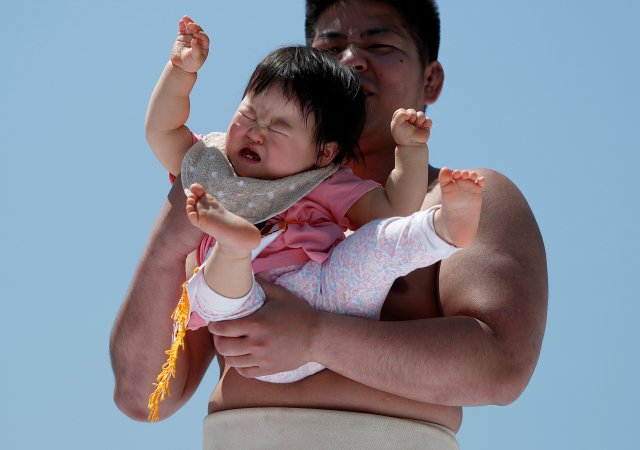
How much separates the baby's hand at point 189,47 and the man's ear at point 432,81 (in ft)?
4.21

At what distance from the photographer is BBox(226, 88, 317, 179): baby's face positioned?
2533 mm

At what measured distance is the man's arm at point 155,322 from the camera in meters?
2.67

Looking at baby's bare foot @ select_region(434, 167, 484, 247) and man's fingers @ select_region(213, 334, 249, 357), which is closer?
baby's bare foot @ select_region(434, 167, 484, 247)

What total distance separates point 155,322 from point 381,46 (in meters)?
1.28

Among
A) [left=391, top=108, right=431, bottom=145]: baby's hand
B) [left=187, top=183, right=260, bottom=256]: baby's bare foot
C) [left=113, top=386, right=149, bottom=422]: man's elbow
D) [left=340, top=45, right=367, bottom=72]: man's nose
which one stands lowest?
[left=113, top=386, right=149, bottom=422]: man's elbow

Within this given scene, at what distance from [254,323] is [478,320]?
0.60 m

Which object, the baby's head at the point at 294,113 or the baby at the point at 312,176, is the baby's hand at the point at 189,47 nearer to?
the baby at the point at 312,176

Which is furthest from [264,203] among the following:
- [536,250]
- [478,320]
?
[536,250]

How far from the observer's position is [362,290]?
2.43 metres

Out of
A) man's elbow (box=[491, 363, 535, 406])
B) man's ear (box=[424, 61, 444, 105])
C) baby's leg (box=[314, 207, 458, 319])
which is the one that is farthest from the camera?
man's ear (box=[424, 61, 444, 105])

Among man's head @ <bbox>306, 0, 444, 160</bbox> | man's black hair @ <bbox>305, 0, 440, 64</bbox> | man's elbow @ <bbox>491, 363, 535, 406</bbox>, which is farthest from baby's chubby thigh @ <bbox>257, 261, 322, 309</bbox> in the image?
man's black hair @ <bbox>305, 0, 440, 64</bbox>

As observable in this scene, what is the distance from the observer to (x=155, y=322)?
9.00ft

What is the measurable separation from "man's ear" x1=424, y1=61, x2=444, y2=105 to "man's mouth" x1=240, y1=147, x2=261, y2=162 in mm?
1221

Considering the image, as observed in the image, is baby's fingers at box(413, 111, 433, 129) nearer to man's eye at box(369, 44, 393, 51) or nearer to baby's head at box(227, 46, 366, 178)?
baby's head at box(227, 46, 366, 178)
